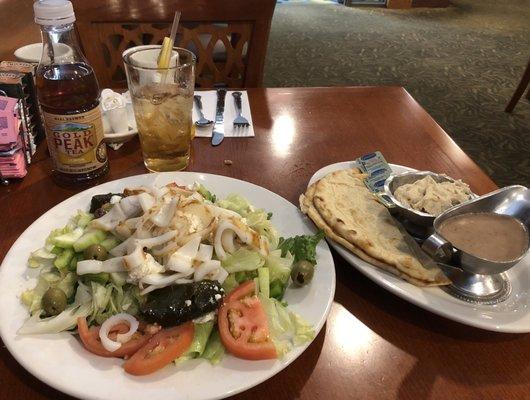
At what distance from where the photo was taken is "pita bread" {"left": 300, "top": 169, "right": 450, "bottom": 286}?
3.30 ft

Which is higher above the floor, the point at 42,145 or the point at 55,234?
the point at 55,234

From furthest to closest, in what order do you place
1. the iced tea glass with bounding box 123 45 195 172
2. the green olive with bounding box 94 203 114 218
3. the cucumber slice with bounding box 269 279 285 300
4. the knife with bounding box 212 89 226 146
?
the knife with bounding box 212 89 226 146 → the iced tea glass with bounding box 123 45 195 172 → the green olive with bounding box 94 203 114 218 → the cucumber slice with bounding box 269 279 285 300

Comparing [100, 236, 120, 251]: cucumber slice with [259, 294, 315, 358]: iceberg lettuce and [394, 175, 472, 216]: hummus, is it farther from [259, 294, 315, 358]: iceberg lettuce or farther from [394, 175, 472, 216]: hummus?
[394, 175, 472, 216]: hummus

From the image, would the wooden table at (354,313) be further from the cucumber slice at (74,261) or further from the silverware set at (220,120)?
the cucumber slice at (74,261)

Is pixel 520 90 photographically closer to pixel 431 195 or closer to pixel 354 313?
pixel 431 195

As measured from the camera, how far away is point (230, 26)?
6.81 ft

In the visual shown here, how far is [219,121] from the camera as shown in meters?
1.63

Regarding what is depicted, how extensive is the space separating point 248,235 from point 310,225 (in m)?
0.22

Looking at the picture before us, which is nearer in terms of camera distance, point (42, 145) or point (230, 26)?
point (42, 145)

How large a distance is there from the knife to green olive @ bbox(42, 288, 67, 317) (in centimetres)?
76

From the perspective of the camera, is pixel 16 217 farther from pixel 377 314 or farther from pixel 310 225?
pixel 377 314

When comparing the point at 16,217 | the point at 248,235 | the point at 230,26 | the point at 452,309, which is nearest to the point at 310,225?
the point at 248,235

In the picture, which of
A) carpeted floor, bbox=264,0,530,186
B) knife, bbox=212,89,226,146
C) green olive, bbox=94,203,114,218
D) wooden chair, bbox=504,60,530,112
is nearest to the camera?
green olive, bbox=94,203,114,218

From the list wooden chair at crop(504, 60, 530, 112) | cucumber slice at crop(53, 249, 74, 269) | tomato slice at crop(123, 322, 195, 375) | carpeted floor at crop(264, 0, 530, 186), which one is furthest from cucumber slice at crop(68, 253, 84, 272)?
wooden chair at crop(504, 60, 530, 112)
